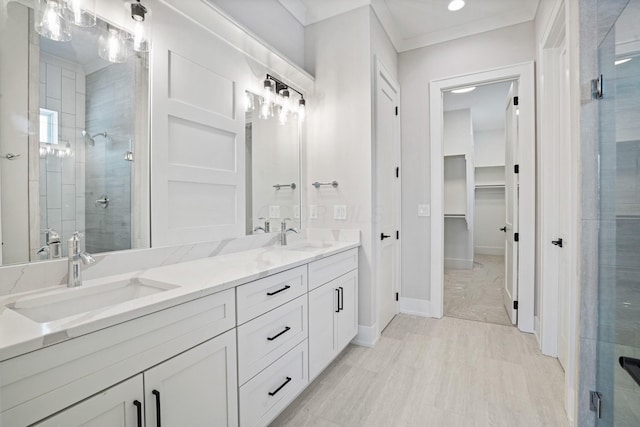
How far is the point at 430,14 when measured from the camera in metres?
2.71

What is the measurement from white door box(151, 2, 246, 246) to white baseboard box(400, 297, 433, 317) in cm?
204

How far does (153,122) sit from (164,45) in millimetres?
416

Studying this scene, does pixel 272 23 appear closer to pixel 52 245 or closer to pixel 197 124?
pixel 197 124

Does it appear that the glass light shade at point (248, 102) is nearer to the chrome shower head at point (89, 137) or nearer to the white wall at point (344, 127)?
the white wall at point (344, 127)

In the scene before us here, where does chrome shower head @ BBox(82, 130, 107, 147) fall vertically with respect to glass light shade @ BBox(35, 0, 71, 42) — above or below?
below

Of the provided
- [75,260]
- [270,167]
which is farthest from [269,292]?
[270,167]

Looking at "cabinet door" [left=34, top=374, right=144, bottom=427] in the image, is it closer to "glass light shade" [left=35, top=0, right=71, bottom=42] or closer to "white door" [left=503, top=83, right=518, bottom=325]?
"glass light shade" [left=35, top=0, right=71, bottom=42]

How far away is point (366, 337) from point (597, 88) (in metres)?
2.12

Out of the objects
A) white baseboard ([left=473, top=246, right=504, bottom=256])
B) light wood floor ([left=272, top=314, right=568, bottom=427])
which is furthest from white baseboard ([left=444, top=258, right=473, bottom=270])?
light wood floor ([left=272, top=314, right=568, bottom=427])

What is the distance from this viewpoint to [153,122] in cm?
147

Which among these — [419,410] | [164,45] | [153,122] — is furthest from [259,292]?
[164,45]

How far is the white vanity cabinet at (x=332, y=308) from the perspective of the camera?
5.86ft

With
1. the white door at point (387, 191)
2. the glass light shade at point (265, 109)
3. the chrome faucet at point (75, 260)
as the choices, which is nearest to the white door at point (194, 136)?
the glass light shade at point (265, 109)

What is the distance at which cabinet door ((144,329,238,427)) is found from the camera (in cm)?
93
